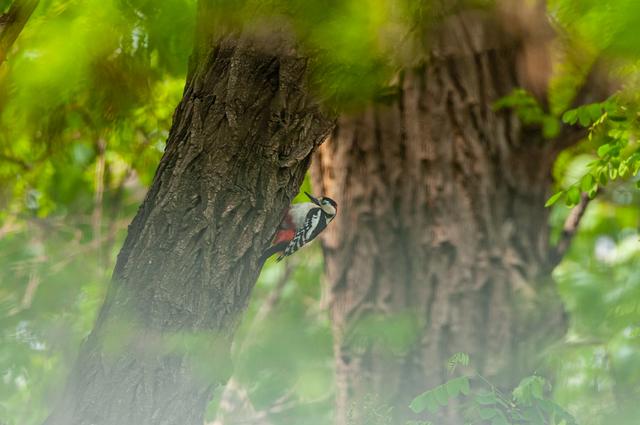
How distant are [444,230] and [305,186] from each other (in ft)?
2.45

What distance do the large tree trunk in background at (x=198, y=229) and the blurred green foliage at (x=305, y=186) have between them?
10cm

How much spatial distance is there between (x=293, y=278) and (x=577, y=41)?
184 cm

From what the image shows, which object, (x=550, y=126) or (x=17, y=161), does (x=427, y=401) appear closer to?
(x=550, y=126)

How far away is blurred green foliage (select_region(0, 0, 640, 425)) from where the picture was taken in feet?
5.49

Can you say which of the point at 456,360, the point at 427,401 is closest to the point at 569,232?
the point at 456,360

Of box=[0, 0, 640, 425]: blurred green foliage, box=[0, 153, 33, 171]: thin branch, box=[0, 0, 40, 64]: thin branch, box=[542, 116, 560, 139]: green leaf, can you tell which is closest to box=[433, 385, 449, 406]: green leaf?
box=[0, 0, 640, 425]: blurred green foliage

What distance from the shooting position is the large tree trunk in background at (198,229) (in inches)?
56.9

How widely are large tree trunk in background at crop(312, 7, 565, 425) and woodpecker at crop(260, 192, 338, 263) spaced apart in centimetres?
7

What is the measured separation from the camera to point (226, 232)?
148 centimetres

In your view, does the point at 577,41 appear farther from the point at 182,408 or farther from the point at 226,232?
the point at 182,408

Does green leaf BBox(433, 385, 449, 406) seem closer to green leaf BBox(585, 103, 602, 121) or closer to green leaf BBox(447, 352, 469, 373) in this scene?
green leaf BBox(447, 352, 469, 373)

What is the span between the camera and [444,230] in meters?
2.57

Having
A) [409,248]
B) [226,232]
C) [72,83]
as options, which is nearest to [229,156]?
[226,232]

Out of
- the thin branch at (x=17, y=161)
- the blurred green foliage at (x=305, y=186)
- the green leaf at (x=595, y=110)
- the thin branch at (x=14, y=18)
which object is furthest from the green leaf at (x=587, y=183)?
the thin branch at (x=17, y=161)
